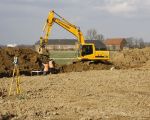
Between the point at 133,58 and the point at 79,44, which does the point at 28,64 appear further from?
the point at 133,58

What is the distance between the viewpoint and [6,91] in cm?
1738

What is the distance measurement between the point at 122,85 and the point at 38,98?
5.69 m

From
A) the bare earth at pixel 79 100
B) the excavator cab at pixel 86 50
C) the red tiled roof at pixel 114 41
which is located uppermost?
the red tiled roof at pixel 114 41

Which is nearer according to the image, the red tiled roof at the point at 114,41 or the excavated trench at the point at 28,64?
the excavated trench at the point at 28,64

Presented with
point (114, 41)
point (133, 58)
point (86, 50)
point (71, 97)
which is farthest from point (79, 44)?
point (114, 41)

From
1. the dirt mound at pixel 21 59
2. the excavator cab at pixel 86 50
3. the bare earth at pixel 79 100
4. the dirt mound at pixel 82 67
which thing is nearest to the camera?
the bare earth at pixel 79 100

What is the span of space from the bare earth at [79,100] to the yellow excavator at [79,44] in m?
9.67

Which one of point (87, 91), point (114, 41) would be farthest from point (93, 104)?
point (114, 41)

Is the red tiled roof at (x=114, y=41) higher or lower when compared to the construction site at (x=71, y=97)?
higher

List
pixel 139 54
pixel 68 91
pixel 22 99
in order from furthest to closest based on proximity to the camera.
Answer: pixel 139 54, pixel 68 91, pixel 22 99

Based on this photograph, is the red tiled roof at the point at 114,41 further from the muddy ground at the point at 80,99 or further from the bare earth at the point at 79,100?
the bare earth at the point at 79,100

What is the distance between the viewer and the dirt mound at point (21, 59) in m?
28.4

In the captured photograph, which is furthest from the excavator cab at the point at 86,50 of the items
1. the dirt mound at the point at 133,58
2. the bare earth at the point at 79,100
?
the bare earth at the point at 79,100

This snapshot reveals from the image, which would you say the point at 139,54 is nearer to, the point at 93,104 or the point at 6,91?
the point at 6,91
